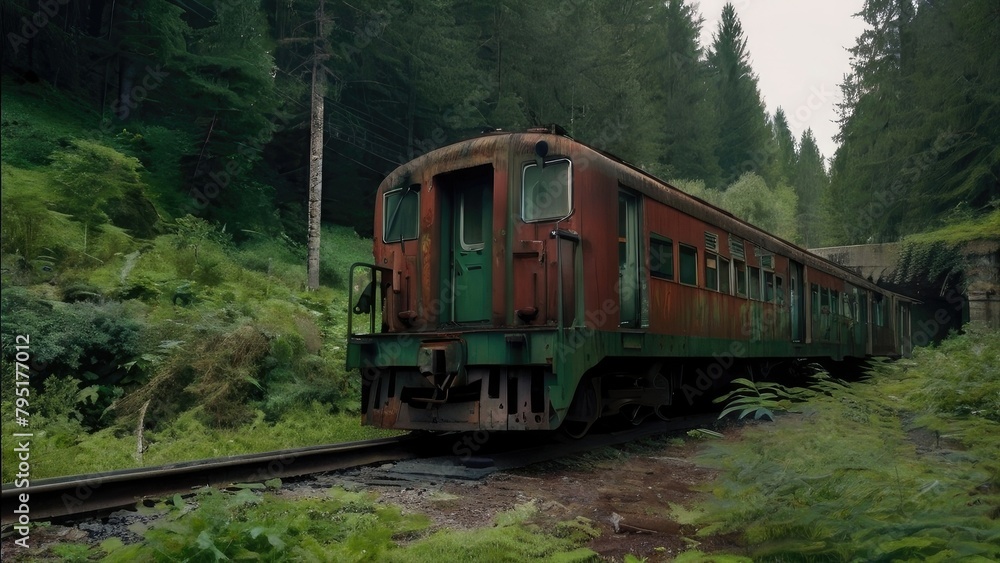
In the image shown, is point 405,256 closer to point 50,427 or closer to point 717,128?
point 50,427

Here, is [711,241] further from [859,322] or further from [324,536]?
[859,322]

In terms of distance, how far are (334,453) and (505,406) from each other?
159 centimetres

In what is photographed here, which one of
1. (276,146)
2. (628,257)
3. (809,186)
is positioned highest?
(809,186)

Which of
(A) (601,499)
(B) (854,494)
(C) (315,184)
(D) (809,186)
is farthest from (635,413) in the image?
(D) (809,186)

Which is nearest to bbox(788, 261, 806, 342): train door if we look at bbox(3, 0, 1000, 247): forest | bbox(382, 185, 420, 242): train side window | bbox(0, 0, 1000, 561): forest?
bbox(0, 0, 1000, 561): forest

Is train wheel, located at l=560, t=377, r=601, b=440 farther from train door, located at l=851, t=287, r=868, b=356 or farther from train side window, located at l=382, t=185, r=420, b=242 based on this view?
train door, located at l=851, t=287, r=868, b=356

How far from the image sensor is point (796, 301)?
43.2ft

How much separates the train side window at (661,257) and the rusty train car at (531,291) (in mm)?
31

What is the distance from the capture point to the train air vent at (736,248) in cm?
1049

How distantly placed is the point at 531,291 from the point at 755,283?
5.89 metres

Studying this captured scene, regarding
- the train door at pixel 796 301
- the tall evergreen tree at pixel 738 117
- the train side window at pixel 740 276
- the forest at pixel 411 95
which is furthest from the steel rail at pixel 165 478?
Answer: the tall evergreen tree at pixel 738 117

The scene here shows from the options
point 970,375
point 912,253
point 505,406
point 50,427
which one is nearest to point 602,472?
point 505,406

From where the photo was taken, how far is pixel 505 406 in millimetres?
6480

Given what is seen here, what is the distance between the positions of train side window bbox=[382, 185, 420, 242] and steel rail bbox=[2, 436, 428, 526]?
97.4 inches
